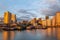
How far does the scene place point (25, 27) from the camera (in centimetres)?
9275
